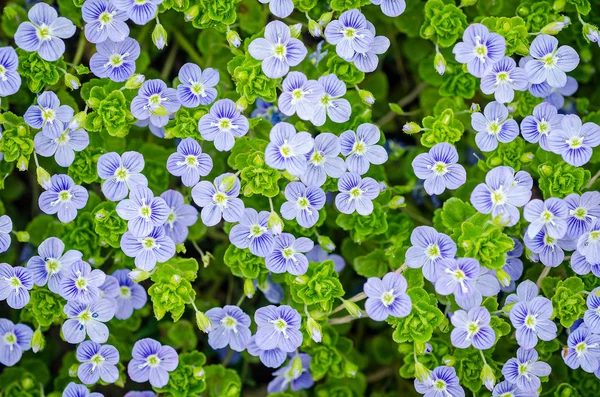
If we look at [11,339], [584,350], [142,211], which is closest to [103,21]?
[142,211]

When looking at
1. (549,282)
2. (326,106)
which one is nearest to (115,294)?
(326,106)

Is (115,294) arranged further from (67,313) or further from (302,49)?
(302,49)

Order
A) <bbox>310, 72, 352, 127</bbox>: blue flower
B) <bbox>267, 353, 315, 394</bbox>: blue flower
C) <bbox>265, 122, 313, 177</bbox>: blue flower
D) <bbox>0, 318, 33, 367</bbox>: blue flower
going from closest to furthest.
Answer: <bbox>265, 122, 313, 177</bbox>: blue flower < <bbox>310, 72, 352, 127</bbox>: blue flower < <bbox>0, 318, 33, 367</bbox>: blue flower < <bbox>267, 353, 315, 394</bbox>: blue flower

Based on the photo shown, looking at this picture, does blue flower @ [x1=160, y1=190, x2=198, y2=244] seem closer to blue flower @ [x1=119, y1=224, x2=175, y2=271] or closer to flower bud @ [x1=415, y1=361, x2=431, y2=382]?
blue flower @ [x1=119, y1=224, x2=175, y2=271]

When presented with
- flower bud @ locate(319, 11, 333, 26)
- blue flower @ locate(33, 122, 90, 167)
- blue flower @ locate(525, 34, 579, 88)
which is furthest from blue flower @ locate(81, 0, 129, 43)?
blue flower @ locate(525, 34, 579, 88)

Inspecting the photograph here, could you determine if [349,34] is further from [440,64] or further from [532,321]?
[532,321]
